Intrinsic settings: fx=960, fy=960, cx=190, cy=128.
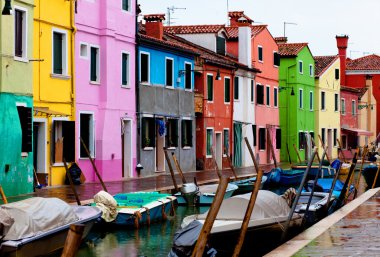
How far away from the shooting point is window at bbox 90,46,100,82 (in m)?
31.9

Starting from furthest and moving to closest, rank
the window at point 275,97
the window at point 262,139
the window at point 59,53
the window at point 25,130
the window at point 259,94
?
the window at point 275,97, the window at point 262,139, the window at point 259,94, the window at point 59,53, the window at point 25,130

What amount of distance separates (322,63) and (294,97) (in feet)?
25.0

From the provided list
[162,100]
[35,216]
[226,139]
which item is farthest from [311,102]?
[35,216]

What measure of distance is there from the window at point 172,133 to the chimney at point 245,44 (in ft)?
32.7

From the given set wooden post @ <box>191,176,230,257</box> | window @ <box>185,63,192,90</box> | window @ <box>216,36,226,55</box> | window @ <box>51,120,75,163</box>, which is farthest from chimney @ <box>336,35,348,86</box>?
wooden post @ <box>191,176,230,257</box>

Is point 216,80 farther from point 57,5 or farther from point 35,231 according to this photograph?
point 35,231

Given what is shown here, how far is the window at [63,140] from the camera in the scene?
94.2 ft

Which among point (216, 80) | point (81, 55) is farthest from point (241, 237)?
point (216, 80)

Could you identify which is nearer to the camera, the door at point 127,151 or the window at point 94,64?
the window at point 94,64

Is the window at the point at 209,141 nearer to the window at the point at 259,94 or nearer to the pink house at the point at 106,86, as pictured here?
the window at the point at 259,94

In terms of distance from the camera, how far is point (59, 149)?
2873cm

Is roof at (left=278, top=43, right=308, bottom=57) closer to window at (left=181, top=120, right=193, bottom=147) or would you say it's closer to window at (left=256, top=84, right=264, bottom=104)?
window at (left=256, top=84, right=264, bottom=104)

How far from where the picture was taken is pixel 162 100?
37.4 metres

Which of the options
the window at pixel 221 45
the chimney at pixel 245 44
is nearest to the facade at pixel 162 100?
the window at pixel 221 45
